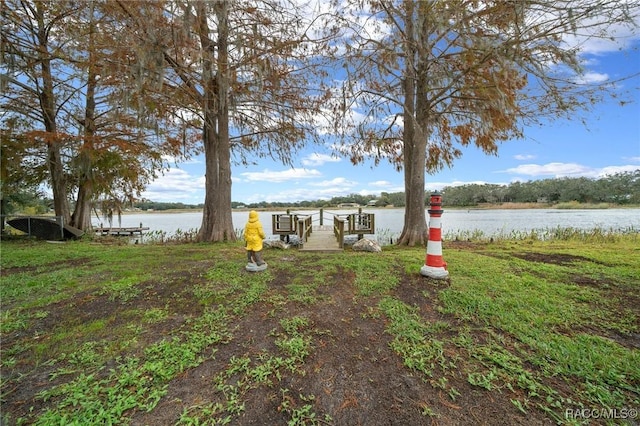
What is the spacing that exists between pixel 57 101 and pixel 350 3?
394 inches

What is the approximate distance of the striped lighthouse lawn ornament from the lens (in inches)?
134

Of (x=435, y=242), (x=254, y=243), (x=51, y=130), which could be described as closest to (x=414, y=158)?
(x=435, y=242)

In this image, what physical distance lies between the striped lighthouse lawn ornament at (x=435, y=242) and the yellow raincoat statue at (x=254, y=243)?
2.31 meters

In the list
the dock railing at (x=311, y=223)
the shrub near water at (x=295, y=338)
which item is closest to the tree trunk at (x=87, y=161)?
the shrub near water at (x=295, y=338)

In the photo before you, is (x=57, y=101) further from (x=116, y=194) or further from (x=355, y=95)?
(x=355, y=95)

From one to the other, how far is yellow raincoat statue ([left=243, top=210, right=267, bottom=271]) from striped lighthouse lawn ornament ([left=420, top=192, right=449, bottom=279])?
7.56ft

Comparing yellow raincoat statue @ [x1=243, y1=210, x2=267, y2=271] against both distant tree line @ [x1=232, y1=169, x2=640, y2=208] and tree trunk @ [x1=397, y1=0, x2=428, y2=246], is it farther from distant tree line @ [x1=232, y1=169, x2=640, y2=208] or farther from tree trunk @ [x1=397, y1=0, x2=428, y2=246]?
distant tree line @ [x1=232, y1=169, x2=640, y2=208]

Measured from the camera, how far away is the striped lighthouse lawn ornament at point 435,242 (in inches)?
134

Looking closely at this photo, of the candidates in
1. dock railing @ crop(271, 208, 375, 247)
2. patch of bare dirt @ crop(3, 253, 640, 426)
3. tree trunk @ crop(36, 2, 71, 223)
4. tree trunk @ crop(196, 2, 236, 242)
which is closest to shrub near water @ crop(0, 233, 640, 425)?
patch of bare dirt @ crop(3, 253, 640, 426)

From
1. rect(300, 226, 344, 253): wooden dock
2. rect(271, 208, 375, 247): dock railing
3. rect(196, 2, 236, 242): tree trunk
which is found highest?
rect(196, 2, 236, 242): tree trunk

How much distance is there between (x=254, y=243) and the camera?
4031mm

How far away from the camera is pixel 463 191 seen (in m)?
33.5

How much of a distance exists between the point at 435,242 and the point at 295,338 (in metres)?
2.17


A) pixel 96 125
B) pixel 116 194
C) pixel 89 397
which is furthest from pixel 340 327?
pixel 116 194
